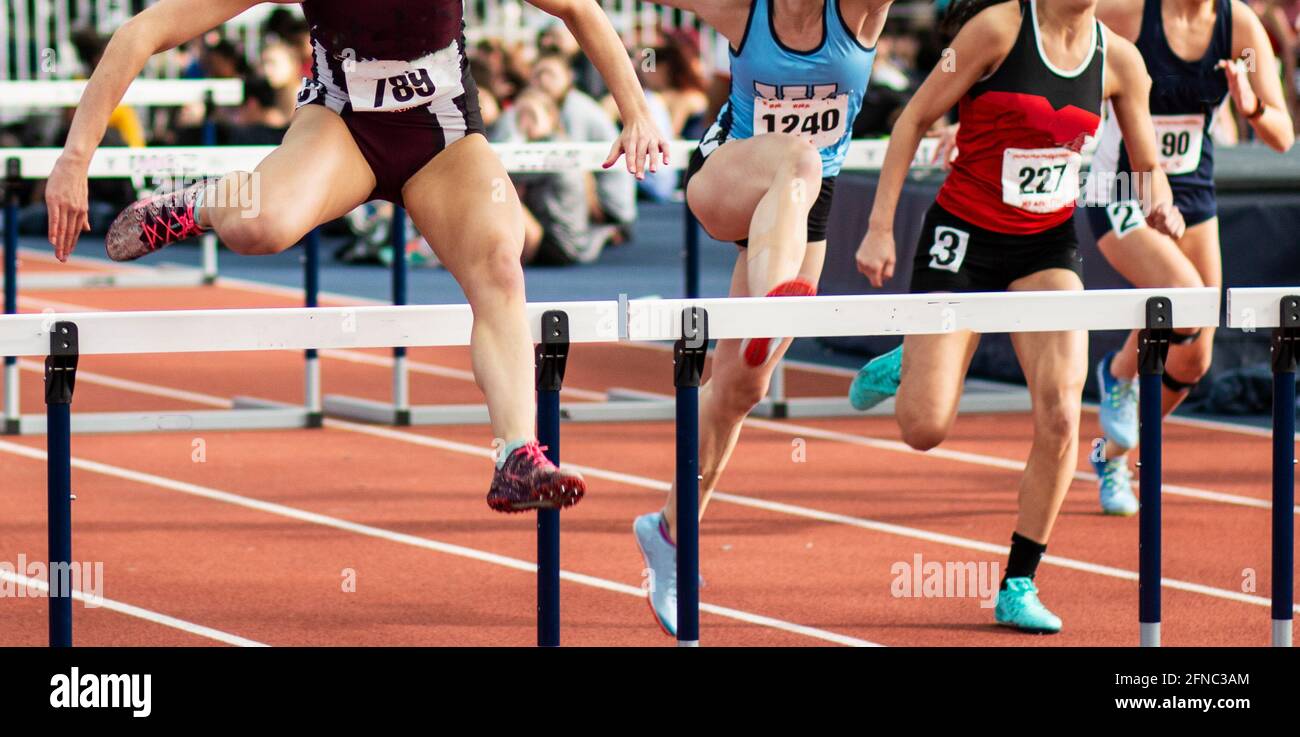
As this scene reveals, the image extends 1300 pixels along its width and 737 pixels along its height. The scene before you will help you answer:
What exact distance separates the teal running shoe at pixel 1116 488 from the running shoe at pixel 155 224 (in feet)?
12.3

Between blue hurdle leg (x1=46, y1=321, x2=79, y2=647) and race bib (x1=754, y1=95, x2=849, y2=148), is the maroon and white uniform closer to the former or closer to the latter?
blue hurdle leg (x1=46, y1=321, x2=79, y2=647)

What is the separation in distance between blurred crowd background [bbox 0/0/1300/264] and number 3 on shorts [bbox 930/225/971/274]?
21.0ft

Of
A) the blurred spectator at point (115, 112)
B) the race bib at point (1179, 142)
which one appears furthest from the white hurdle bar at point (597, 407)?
the blurred spectator at point (115, 112)

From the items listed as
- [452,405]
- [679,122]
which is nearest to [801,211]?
[452,405]

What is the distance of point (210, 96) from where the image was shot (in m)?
9.43

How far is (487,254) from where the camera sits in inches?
165

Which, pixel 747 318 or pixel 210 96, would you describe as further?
pixel 210 96

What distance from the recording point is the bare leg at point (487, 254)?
4086 millimetres

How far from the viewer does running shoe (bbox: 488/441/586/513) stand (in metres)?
3.93

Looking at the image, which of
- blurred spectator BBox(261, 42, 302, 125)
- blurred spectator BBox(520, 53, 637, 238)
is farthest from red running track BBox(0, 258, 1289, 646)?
blurred spectator BBox(261, 42, 302, 125)

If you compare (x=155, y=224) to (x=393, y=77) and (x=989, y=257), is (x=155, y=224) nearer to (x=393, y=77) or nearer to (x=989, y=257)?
(x=393, y=77)

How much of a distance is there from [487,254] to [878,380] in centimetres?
184
